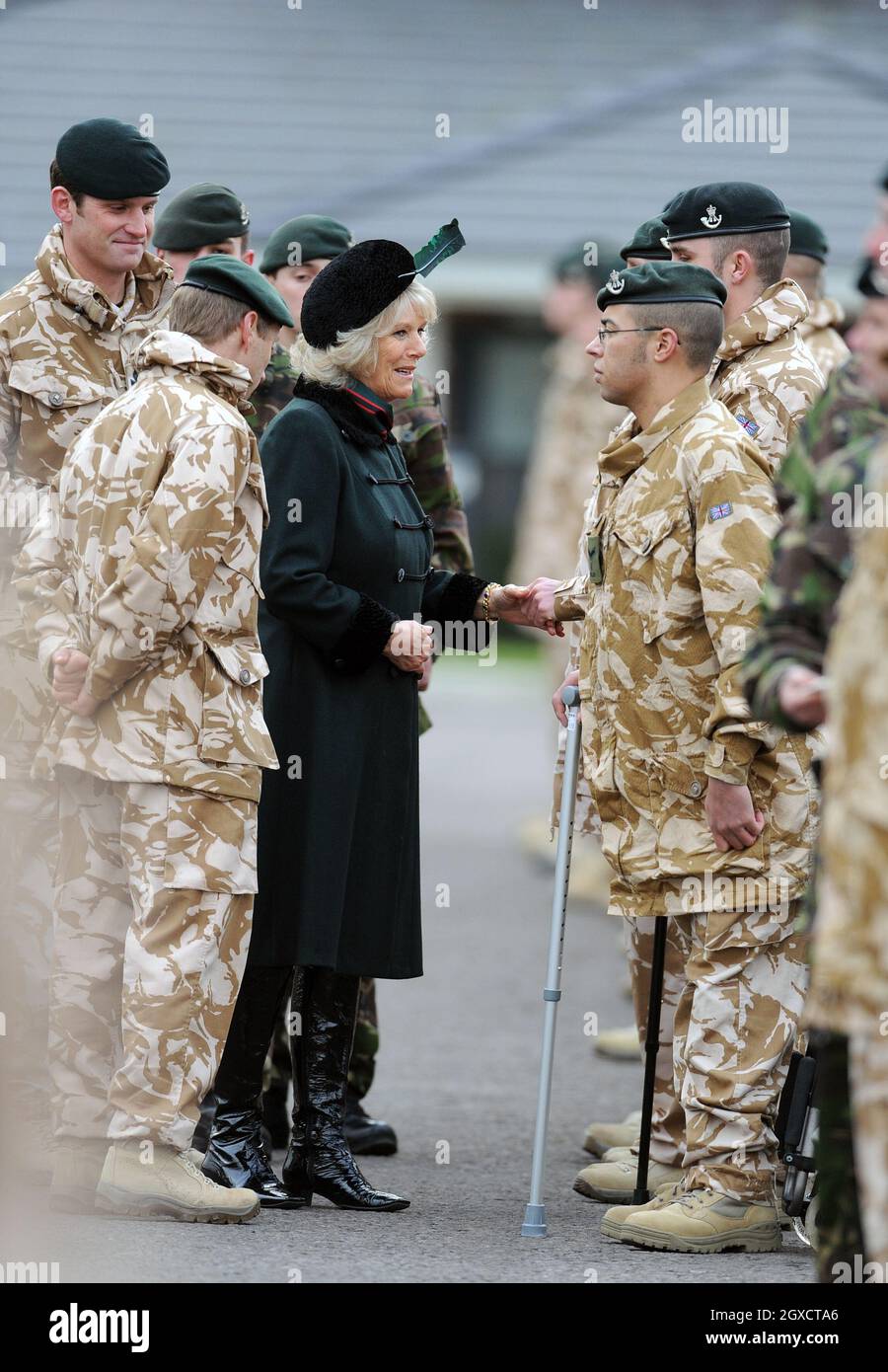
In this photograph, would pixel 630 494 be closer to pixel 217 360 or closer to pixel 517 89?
pixel 217 360

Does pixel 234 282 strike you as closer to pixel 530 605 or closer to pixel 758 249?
pixel 530 605

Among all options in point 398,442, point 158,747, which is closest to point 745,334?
point 398,442

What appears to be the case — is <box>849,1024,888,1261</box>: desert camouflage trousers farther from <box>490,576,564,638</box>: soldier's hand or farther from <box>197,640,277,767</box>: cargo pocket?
<box>490,576,564,638</box>: soldier's hand

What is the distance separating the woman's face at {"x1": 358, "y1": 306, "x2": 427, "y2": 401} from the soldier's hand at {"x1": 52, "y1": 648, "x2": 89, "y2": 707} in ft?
3.52

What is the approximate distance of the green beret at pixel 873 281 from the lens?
3.84 metres

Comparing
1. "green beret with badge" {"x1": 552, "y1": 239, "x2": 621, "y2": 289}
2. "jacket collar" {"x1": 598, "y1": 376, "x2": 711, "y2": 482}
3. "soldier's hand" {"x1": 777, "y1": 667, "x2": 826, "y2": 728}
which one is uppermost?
"green beret with badge" {"x1": 552, "y1": 239, "x2": 621, "y2": 289}

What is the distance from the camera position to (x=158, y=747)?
5.16m

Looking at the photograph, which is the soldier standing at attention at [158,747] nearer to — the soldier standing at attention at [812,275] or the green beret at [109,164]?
the green beret at [109,164]

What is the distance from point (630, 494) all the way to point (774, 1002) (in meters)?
1.27

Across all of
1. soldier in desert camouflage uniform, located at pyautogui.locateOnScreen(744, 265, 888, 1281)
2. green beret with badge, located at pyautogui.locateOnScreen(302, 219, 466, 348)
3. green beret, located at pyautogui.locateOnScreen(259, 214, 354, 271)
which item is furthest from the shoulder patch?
green beret, located at pyautogui.locateOnScreen(259, 214, 354, 271)

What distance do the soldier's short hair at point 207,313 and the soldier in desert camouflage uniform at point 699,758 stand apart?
0.93 metres

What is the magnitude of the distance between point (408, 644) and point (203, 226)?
170 centimetres

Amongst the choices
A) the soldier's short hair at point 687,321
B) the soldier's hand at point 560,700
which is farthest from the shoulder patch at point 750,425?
the soldier's hand at point 560,700

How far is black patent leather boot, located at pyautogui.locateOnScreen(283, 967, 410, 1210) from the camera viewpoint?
5.60 meters
